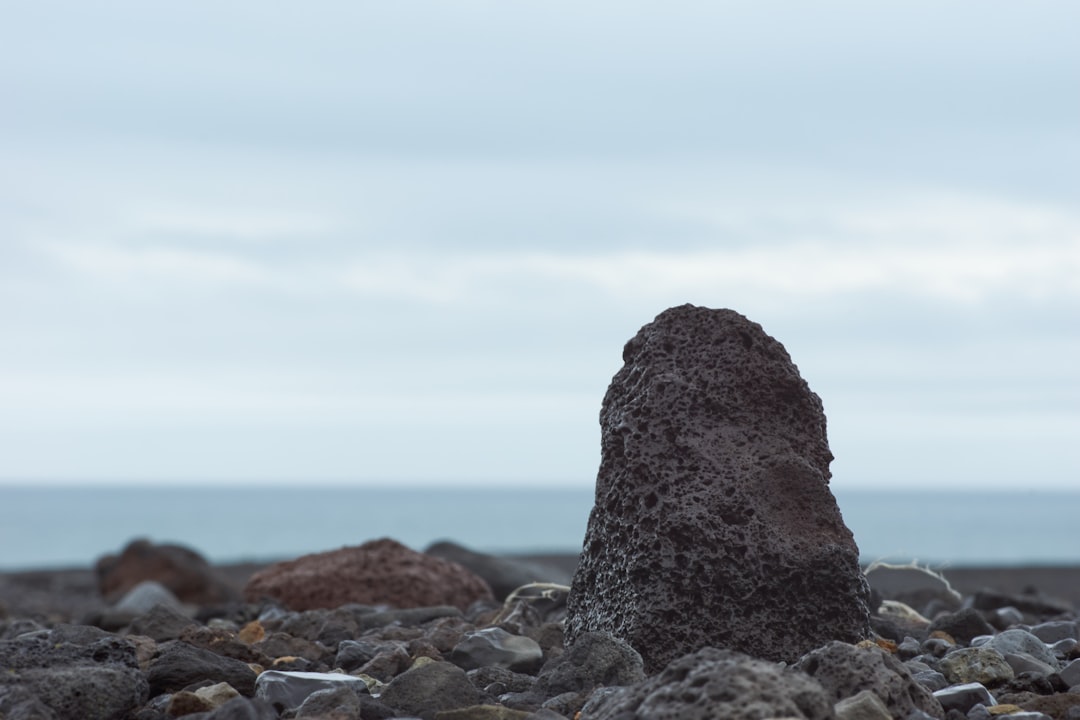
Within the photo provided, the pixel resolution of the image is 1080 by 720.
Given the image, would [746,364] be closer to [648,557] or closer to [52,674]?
[648,557]

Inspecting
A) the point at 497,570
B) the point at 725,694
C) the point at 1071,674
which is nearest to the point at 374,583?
the point at 497,570

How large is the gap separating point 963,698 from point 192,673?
9.66 ft

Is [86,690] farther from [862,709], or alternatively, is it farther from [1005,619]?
[1005,619]

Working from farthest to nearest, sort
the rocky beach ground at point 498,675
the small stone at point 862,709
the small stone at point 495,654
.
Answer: the small stone at point 495,654, the small stone at point 862,709, the rocky beach ground at point 498,675

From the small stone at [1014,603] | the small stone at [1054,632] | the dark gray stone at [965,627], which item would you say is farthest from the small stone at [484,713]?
the small stone at [1014,603]

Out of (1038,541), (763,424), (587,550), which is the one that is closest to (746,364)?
(763,424)

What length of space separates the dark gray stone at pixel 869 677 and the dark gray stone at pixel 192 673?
7.28ft

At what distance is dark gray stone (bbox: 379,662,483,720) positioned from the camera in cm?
445

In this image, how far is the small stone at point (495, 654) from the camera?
5.47m

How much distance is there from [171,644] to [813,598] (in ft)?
9.39

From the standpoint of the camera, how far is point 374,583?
9664 millimetres

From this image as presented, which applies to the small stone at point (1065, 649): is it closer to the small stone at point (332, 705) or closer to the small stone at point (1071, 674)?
the small stone at point (1071, 674)

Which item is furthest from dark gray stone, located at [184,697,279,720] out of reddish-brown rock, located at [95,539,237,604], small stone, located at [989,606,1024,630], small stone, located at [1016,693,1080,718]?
reddish-brown rock, located at [95,539,237,604]

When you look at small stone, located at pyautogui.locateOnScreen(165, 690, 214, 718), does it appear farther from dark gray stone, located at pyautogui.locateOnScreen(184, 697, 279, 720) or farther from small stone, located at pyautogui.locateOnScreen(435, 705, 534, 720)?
small stone, located at pyautogui.locateOnScreen(435, 705, 534, 720)
